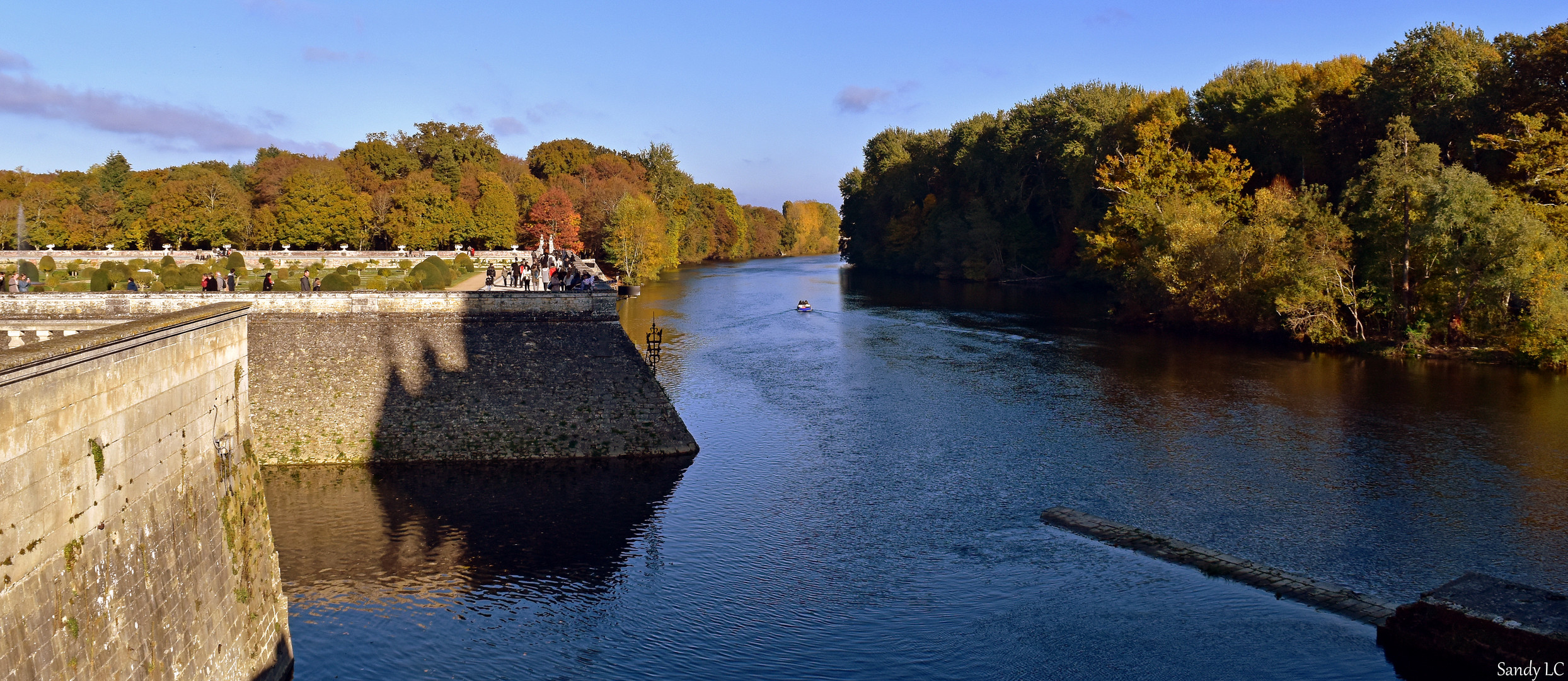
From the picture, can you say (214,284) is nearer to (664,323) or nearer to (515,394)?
(515,394)

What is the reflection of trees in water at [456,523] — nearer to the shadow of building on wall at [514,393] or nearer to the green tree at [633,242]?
the shadow of building on wall at [514,393]

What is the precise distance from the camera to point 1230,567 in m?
21.3

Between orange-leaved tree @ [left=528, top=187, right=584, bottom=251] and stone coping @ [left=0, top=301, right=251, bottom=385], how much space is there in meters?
84.9

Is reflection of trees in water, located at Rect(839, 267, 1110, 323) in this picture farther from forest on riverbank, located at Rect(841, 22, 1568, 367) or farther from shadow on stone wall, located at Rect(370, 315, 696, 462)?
shadow on stone wall, located at Rect(370, 315, 696, 462)

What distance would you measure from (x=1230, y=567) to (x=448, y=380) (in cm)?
2121

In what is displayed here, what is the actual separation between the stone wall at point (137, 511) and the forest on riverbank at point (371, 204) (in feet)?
241

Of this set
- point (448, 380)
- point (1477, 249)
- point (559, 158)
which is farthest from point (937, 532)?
point (559, 158)

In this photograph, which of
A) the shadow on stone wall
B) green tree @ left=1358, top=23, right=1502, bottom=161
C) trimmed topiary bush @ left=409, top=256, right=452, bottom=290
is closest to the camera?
the shadow on stone wall

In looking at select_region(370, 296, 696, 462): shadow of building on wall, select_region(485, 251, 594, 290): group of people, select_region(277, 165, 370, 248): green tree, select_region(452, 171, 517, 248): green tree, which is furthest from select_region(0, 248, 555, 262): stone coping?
select_region(370, 296, 696, 462): shadow of building on wall

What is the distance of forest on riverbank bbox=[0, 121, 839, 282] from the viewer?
8231cm

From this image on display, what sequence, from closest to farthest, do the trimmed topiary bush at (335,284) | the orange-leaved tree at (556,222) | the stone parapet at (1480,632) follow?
the stone parapet at (1480,632) < the trimmed topiary bush at (335,284) < the orange-leaved tree at (556,222)

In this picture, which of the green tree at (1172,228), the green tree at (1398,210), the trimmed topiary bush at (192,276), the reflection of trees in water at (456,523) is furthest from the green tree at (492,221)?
the green tree at (1398,210)

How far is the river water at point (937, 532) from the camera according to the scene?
18.2 m

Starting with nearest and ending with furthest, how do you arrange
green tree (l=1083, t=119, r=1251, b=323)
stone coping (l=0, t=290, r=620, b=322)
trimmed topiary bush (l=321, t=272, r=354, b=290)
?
stone coping (l=0, t=290, r=620, b=322) → trimmed topiary bush (l=321, t=272, r=354, b=290) → green tree (l=1083, t=119, r=1251, b=323)
